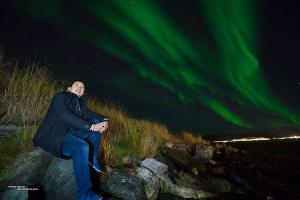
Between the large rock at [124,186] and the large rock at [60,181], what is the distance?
777 mm

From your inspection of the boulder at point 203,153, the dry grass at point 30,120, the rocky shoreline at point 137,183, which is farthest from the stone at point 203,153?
the dry grass at point 30,120

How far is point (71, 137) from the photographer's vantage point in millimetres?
4883

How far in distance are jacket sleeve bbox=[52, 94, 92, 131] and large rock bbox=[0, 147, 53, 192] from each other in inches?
46.9

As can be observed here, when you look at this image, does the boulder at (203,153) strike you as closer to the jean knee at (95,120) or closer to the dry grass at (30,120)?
the dry grass at (30,120)

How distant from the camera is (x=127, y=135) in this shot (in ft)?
31.8

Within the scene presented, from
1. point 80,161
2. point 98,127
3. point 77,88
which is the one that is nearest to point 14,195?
point 80,161

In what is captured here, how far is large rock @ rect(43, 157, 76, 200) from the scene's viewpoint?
5098mm

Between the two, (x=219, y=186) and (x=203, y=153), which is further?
(x=203, y=153)

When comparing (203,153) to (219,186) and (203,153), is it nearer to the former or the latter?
(203,153)

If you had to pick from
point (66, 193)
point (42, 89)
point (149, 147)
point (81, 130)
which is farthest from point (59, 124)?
point (149, 147)

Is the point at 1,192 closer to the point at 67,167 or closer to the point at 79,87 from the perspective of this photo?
the point at 67,167

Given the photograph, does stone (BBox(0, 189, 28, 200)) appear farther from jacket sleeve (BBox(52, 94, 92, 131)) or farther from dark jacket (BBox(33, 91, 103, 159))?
jacket sleeve (BBox(52, 94, 92, 131))

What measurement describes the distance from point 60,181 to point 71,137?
3.24 feet

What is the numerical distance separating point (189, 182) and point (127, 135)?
2.90 m
